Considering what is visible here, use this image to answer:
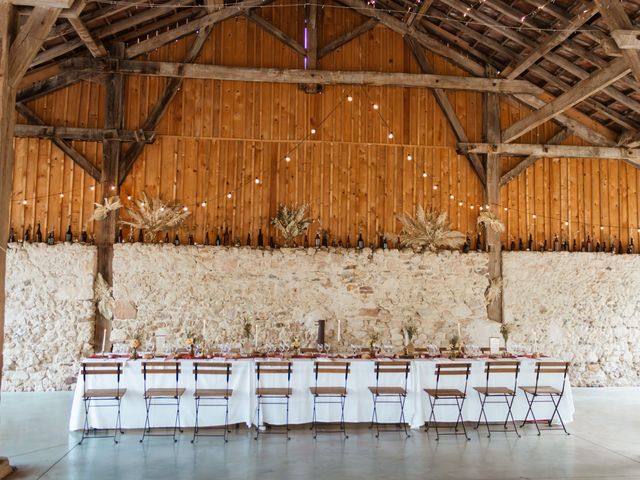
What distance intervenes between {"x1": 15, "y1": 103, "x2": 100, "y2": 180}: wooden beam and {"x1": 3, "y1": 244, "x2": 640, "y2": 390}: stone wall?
Result: 4.51 ft

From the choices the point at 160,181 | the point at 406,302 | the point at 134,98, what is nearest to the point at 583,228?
the point at 406,302

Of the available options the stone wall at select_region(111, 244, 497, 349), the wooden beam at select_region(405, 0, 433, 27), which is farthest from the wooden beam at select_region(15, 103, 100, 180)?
the wooden beam at select_region(405, 0, 433, 27)

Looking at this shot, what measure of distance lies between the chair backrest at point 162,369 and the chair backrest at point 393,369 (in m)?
2.34

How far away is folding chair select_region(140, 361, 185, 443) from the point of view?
20.1ft

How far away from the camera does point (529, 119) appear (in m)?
9.42

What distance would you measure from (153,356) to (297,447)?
2.18 m

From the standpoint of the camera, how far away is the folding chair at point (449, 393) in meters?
6.45

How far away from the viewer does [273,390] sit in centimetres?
634

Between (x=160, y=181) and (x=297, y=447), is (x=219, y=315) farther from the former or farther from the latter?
(x=297, y=447)

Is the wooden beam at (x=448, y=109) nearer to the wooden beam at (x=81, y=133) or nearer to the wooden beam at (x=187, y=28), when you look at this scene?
the wooden beam at (x=187, y=28)

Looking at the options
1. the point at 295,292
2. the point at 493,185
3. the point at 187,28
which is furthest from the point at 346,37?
the point at 295,292

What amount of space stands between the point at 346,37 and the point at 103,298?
639 cm

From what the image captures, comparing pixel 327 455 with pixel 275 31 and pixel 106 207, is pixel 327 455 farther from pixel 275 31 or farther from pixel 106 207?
pixel 275 31

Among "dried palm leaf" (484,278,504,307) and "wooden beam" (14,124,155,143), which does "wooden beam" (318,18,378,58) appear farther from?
"dried palm leaf" (484,278,504,307)
